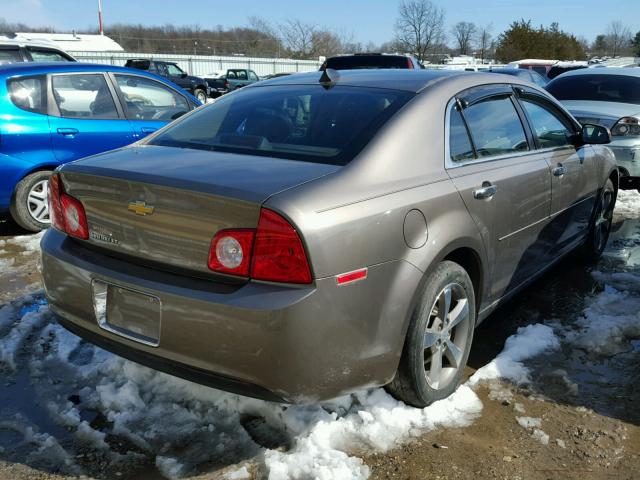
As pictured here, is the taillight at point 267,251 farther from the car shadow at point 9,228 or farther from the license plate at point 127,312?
the car shadow at point 9,228

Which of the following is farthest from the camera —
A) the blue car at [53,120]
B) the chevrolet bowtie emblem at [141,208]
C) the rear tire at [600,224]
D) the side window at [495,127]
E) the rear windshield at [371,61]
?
the rear windshield at [371,61]

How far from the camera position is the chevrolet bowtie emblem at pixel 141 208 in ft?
7.80

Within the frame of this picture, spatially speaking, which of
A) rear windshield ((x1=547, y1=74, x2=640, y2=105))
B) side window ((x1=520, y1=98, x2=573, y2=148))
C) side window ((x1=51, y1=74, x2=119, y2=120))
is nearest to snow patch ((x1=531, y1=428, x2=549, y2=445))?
side window ((x1=520, y1=98, x2=573, y2=148))

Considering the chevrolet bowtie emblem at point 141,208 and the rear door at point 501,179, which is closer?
the chevrolet bowtie emblem at point 141,208

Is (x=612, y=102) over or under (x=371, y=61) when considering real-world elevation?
under

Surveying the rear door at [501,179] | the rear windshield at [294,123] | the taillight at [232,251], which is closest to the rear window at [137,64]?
the rear windshield at [294,123]

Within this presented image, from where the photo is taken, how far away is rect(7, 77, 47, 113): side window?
5.57m

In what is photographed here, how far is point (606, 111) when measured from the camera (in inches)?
289

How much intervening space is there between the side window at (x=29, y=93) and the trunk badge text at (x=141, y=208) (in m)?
3.88

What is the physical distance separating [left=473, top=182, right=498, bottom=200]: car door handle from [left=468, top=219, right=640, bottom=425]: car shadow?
3.31 feet

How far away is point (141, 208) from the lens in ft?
7.88

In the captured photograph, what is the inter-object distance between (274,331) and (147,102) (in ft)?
17.0

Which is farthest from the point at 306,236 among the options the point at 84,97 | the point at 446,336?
the point at 84,97

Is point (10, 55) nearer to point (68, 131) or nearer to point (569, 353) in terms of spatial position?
point (68, 131)
